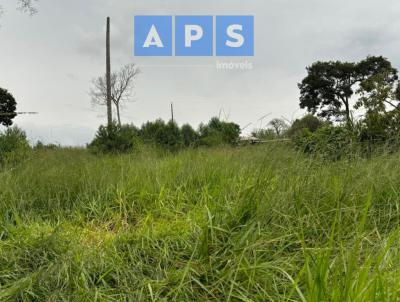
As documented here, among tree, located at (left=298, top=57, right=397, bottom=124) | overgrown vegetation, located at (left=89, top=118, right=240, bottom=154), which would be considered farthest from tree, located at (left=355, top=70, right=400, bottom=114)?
→ tree, located at (left=298, top=57, right=397, bottom=124)

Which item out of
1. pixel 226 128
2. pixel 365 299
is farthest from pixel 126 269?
pixel 226 128

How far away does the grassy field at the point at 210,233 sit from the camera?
1395 mm

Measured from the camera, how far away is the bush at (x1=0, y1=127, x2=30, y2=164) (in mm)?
4801

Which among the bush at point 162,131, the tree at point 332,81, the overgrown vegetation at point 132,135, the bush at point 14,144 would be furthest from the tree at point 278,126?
the tree at point 332,81

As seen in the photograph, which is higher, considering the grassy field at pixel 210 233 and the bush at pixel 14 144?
the bush at pixel 14 144

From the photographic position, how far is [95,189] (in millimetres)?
3025

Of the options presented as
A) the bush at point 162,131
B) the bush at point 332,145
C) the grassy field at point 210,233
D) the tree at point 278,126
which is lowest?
the grassy field at point 210,233

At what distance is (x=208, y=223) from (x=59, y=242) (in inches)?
43.4

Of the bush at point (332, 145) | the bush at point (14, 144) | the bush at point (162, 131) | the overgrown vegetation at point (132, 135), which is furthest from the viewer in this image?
the bush at point (162, 131)

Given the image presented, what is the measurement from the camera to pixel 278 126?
9.96 feet

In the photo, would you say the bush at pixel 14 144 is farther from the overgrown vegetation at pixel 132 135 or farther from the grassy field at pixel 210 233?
the overgrown vegetation at pixel 132 135

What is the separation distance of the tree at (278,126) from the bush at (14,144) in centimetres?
422

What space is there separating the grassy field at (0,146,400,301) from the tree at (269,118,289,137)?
252mm

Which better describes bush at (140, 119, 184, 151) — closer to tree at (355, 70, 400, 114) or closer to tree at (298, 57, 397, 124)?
tree at (355, 70, 400, 114)
